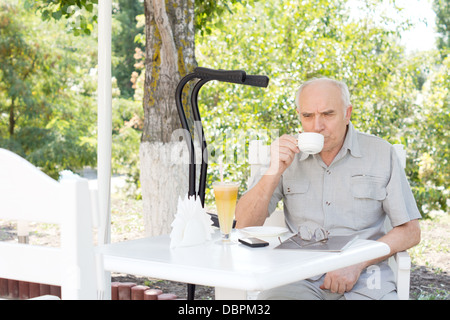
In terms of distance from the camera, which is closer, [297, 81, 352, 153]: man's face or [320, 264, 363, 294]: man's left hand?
[320, 264, 363, 294]: man's left hand

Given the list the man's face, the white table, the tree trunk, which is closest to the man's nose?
the man's face

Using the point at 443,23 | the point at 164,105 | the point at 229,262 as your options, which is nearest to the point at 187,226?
the point at 229,262

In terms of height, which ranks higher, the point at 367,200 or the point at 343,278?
the point at 367,200

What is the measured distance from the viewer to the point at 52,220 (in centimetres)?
105

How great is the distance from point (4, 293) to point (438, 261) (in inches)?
133

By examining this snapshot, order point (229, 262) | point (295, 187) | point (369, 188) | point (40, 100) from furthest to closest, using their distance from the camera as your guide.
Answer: point (40, 100) < point (295, 187) < point (369, 188) < point (229, 262)

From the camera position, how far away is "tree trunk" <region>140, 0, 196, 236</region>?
358cm

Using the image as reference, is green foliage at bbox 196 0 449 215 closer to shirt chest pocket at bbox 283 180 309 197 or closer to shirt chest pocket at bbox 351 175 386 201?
shirt chest pocket at bbox 283 180 309 197

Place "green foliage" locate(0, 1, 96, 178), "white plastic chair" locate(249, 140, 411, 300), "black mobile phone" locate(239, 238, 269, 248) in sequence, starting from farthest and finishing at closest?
1. "green foliage" locate(0, 1, 96, 178)
2. "white plastic chair" locate(249, 140, 411, 300)
3. "black mobile phone" locate(239, 238, 269, 248)

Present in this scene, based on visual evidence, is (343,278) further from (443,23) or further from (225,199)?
(443,23)

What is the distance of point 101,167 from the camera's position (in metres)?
2.81

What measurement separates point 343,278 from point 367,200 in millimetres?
382
